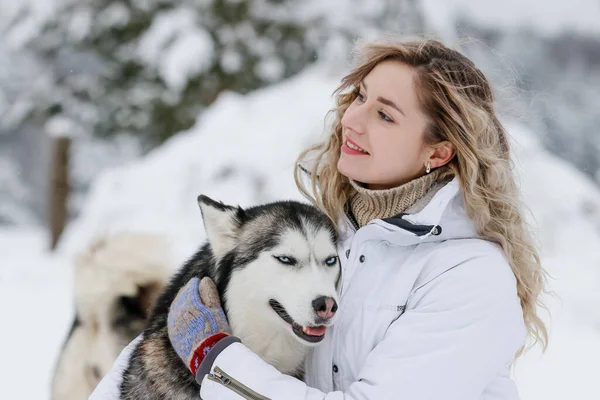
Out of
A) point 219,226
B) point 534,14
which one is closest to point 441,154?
point 219,226

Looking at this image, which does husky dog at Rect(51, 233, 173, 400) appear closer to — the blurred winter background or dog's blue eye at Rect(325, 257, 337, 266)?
dog's blue eye at Rect(325, 257, 337, 266)

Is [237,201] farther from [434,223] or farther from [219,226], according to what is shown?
[434,223]

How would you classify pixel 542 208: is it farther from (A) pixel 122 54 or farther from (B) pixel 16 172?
(B) pixel 16 172

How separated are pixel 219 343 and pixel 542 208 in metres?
5.87

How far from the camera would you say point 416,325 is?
149 centimetres

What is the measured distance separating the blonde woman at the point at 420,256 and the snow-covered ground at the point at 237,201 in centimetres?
347

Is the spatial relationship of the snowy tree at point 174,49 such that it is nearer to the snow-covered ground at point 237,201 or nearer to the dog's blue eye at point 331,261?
the snow-covered ground at point 237,201

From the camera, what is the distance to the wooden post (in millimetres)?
9375

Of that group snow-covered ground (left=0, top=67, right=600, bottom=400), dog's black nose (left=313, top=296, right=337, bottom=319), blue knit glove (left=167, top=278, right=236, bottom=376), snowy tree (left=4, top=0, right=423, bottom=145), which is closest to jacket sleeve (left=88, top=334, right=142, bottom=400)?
blue knit glove (left=167, top=278, right=236, bottom=376)

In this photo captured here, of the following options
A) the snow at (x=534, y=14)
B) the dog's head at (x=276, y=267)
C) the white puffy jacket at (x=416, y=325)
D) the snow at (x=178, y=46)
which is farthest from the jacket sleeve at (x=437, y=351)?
the snow at (x=534, y=14)

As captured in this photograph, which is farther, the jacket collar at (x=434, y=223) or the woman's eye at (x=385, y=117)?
the woman's eye at (x=385, y=117)

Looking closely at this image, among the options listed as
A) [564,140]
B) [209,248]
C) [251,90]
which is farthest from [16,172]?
[209,248]

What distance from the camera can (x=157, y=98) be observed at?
1023 cm

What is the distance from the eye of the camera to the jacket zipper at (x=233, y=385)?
1.50m
